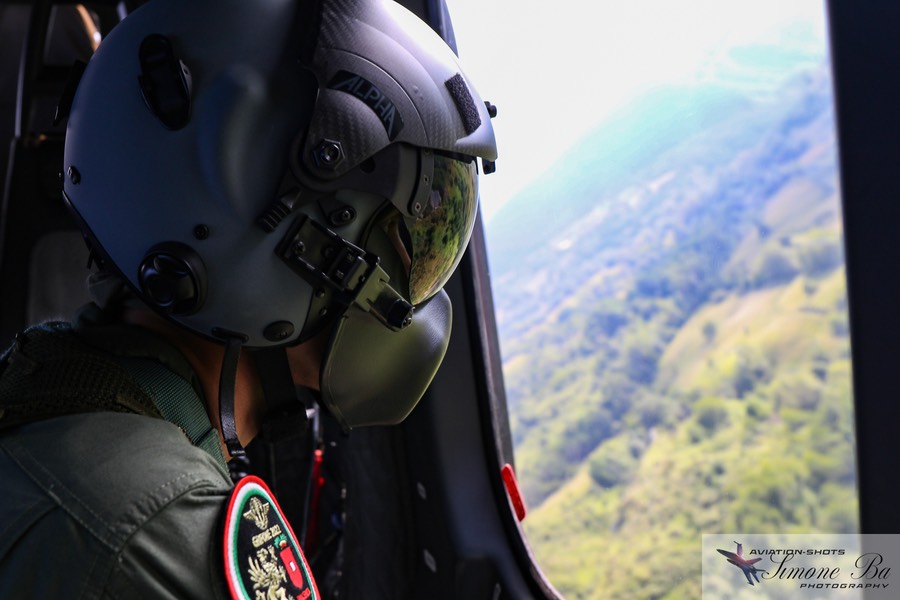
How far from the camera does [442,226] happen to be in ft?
4.25

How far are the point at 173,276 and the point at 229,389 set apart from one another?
0.65 feet

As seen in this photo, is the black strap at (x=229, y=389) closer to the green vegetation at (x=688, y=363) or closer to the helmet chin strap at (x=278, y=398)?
the helmet chin strap at (x=278, y=398)

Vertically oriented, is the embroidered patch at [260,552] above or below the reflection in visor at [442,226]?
below

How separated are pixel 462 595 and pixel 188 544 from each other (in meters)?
1.44

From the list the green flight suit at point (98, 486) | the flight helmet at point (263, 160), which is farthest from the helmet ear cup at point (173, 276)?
the green flight suit at point (98, 486)

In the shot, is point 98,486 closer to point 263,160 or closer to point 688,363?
point 263,160

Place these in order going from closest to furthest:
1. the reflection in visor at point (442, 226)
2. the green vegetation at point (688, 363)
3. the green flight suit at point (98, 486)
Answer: the green flight suit at point (98, 486) → the reflection in visor at point (442, 226) → the green vegetation at point (688, 363)

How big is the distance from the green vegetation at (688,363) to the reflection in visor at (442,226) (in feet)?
1.87

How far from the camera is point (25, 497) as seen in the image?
3.23ft

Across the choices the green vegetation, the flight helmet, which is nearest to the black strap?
the flight helmet

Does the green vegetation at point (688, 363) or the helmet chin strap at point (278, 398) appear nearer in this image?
the helmet chin strap at point (278, 398)

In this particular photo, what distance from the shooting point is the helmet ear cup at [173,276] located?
113 centimetres

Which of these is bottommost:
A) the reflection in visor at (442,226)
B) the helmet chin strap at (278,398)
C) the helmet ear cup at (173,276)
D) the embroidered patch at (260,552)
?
the embroidered patch at (260,552)

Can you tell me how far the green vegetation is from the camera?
146 centimetres
